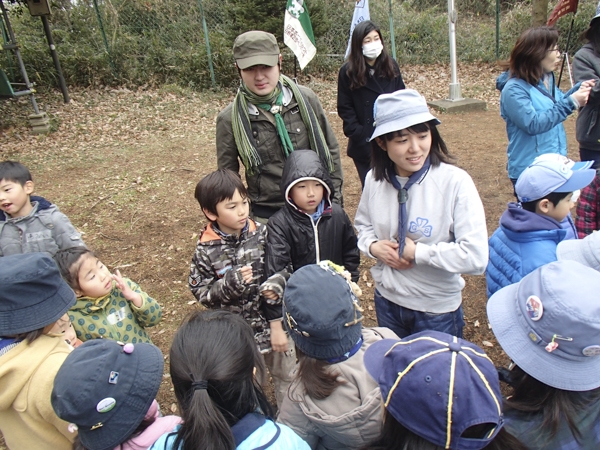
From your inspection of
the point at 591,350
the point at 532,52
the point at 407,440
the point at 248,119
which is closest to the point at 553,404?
the point at 591,350

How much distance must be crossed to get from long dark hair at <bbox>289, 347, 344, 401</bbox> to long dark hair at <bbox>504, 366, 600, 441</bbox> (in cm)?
60

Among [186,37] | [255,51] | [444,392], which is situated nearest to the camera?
[444,392]

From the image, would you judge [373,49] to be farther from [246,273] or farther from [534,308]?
[534,308]

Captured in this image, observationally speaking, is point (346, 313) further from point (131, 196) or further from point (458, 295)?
point (131, 196)

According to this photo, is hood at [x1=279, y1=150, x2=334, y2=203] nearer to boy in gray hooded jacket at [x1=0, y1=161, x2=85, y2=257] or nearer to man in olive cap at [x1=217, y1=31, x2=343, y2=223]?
man in olive cap at [x1=217, y1=31, x2=343, y2=223]

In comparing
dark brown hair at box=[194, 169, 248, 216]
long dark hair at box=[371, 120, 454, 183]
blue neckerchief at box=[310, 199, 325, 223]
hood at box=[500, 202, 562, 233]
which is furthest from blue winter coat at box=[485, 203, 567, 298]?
dark brown hair at box=[194, 169, 248, 216]

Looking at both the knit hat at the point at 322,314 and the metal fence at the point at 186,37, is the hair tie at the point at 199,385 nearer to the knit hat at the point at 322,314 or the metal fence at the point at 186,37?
the knit hat at the point at 322,314

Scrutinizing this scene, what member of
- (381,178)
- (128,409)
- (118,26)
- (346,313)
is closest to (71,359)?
(128,409)

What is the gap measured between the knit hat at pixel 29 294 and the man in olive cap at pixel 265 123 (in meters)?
1.29

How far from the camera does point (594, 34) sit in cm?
324

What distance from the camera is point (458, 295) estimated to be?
2.14 m

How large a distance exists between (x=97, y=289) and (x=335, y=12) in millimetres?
13565

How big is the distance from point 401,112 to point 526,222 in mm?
805

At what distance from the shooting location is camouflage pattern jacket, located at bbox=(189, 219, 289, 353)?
7.20 ft
